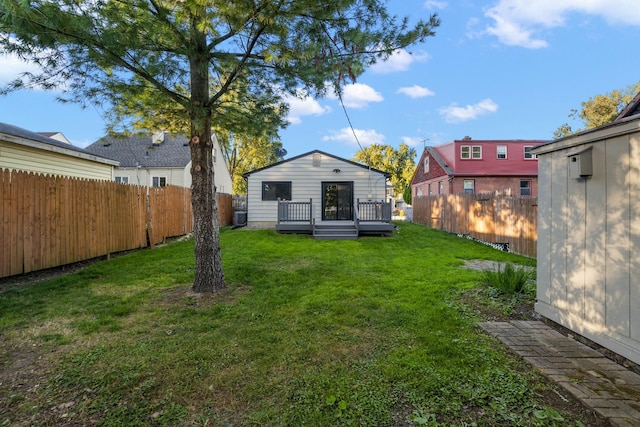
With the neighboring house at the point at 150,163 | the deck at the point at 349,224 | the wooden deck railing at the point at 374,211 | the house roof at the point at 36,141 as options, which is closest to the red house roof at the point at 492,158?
the wooden deck railing at the point at 374,211

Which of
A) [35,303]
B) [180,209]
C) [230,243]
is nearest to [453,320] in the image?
[35,303]

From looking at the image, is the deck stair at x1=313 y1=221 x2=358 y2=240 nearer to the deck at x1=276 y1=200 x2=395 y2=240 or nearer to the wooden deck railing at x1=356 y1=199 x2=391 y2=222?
the deck at x1=276 y1=200 x2=395 y2=240

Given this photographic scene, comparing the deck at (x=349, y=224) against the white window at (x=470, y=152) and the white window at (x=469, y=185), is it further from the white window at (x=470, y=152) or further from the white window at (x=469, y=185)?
the white window at (x=470, y=152)

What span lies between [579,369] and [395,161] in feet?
136

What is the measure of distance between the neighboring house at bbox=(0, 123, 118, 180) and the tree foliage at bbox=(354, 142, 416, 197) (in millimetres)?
34001

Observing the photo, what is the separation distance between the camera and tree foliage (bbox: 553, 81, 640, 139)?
20953mm

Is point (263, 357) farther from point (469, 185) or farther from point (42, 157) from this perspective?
point (469, 185)

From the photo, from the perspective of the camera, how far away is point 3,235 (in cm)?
488

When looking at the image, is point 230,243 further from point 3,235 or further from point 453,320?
point 453,320

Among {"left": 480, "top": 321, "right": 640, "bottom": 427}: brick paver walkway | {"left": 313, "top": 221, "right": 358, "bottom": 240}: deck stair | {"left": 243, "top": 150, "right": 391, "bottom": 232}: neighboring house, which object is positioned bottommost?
{"left": 480, "top": 321, "right": 640, "bottom": 427}: brick paver walkway

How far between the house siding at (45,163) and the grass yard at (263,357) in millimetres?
4536

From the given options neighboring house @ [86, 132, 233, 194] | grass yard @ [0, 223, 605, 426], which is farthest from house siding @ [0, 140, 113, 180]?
neighboring house @ [86, 132, 233, 194]

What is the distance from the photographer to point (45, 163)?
8.62m

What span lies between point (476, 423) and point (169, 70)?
512 centimetres
